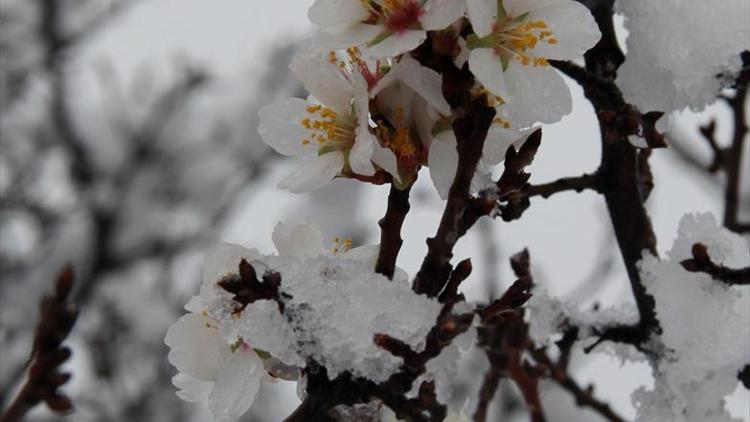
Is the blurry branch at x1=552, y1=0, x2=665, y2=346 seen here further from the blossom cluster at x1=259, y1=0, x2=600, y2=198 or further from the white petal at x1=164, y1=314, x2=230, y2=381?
the white petal at x1=164, y1=314, x2=230, y2=381

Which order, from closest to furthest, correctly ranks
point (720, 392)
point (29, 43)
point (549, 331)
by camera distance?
point (720, 392) → point (549, 331) → point (29, 43)

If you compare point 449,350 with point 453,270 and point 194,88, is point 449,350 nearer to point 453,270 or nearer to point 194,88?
point 453,270

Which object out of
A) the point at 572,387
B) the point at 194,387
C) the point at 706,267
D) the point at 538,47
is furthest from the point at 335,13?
the point at 572,387

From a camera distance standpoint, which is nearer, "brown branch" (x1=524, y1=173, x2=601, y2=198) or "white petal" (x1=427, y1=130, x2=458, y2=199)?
"white petal" (x1=427, y1=130, x2=458, y2=199)

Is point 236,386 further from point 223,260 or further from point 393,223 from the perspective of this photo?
point 393,223

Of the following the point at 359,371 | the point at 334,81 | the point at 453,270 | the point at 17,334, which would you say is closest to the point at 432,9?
the point at 334,81

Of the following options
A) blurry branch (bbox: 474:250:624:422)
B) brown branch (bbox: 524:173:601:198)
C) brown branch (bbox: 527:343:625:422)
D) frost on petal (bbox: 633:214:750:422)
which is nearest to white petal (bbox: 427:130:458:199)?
brown branch (bbox: 524:173:601:198)
